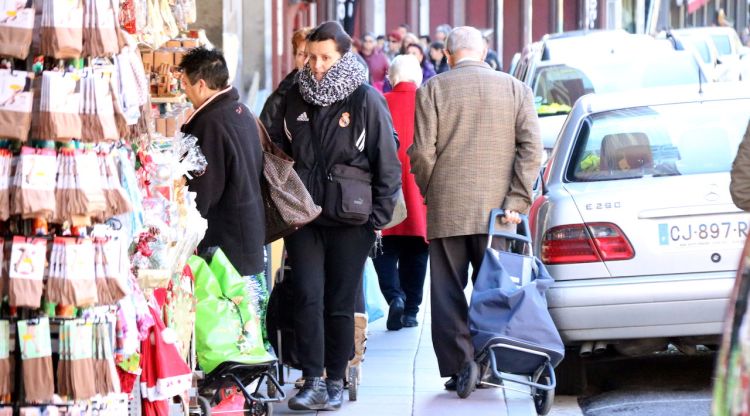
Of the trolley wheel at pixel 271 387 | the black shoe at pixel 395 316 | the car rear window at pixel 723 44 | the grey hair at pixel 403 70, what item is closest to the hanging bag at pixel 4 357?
the trolley wheel at pixel 271 387

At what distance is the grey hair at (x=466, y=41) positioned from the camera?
7434mm

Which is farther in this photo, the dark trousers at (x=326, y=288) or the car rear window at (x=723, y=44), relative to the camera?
the car rear window at (x=723, y=44)

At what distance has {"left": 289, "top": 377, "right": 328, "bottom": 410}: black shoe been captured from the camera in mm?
6855

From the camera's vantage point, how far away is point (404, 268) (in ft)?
31.9

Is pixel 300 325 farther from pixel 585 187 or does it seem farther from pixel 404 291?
pixel 404 291

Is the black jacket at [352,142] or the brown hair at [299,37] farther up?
the brown hair at [299,37]

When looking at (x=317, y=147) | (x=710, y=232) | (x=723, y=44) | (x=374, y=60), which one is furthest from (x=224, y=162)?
(x=723, y=44)

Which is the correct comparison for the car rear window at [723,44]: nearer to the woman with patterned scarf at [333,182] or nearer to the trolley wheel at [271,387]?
the woman with patterned scarf at [333,182]

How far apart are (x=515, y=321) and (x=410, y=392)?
1.01 m

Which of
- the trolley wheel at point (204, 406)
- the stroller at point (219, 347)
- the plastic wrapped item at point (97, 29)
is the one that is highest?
the plastic wrapped item at point (97, 29)

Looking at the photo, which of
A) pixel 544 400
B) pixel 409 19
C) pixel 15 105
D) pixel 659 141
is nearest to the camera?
pixel 15 105

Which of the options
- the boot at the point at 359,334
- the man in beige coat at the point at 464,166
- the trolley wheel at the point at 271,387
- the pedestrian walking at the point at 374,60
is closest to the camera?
the trolley wheel at the point at 271,387

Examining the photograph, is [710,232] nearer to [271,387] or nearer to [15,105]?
[271,387]

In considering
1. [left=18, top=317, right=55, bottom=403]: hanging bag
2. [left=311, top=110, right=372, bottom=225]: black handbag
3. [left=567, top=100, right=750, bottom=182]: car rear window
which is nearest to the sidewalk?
[left=311, top=110, right=372, bottom=225]: black handbag
